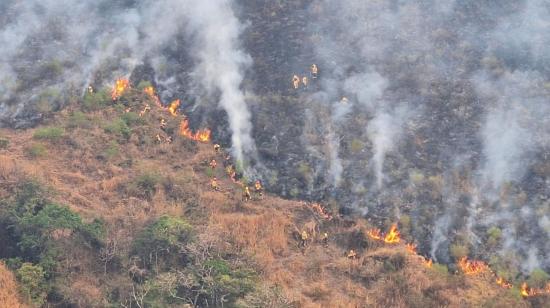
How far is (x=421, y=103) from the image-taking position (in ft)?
78.9

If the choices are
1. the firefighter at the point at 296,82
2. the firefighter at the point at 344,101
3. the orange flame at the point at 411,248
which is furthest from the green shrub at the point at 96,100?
the orange flame at the point at 411,248

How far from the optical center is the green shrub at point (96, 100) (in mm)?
25152

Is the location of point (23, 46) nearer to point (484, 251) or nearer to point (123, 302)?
point (123, 302)

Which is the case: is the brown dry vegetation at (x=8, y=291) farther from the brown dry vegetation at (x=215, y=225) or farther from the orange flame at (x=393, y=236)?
the orange flame at (x=393, y=236)

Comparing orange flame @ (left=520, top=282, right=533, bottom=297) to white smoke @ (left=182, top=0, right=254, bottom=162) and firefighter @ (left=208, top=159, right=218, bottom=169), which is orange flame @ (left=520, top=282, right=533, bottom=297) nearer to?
white smoke @ (left=182, top=0, right=254, bottom=162)

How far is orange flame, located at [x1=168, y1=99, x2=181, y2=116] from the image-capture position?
25.5m

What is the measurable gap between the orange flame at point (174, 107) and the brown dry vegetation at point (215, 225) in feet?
2.46

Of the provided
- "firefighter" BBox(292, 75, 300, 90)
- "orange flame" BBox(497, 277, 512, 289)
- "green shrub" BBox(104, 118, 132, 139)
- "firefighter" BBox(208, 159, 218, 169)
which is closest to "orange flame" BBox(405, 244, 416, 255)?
"orange flame" BBox(497, 277, 512, 289)

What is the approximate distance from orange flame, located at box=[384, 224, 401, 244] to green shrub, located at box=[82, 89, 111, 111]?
12.5 meters

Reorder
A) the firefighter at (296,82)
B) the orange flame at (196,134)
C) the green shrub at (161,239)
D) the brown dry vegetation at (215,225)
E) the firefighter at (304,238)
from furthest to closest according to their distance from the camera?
the firefighter at (296,82) → the orange flame at (196,134) → the firefighter at (304,238) → the green shrub at (161,239) → the brown dry vegetation at (215,225)

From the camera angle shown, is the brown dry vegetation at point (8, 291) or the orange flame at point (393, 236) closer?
the brown dry vegetation at point (8, 291)

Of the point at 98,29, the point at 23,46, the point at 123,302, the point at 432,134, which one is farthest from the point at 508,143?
the point at 23,46

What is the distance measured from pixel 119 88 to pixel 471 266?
15508mm

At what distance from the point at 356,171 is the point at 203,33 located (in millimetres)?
10698
